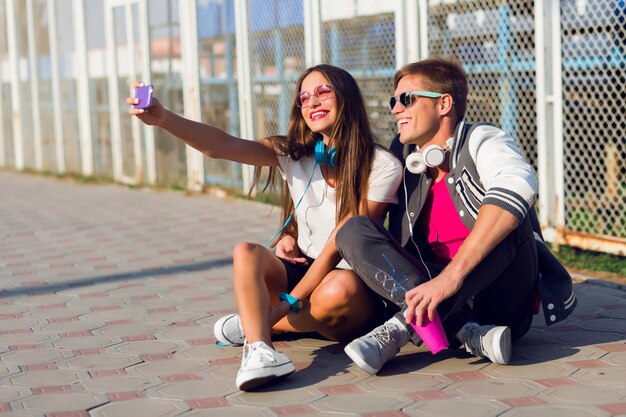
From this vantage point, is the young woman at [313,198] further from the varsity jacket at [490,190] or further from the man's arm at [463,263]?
the man's arm at [463,263]

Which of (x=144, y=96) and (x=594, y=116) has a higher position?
(x=144, y=96)

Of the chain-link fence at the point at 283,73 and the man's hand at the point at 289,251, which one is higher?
the chain-link fence at the point at 283,73

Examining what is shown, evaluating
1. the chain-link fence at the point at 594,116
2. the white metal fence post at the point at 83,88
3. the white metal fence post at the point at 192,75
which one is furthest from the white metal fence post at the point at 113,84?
the chain-link fence at the point at 594,116

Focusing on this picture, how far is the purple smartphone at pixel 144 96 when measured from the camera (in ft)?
13.3

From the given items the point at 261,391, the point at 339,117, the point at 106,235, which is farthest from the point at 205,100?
the point at 261,391

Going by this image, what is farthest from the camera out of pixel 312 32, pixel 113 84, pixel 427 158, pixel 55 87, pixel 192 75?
pixel 55 87

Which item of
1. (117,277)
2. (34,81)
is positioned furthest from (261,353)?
(34,81)

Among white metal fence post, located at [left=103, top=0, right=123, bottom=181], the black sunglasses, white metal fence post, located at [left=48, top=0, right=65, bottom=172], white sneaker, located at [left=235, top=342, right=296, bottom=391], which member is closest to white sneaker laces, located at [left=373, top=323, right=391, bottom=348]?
white sneaker, located at [left=235, top=342, right=296, bottom=391]

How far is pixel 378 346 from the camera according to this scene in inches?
153

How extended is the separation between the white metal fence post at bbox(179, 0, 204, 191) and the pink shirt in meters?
6.95

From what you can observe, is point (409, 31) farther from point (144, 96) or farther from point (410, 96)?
point (144, 96)

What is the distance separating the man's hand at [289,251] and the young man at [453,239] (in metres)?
0.43

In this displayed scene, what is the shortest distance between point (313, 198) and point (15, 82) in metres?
13.0

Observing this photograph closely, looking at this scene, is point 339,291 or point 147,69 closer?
point 339,291
